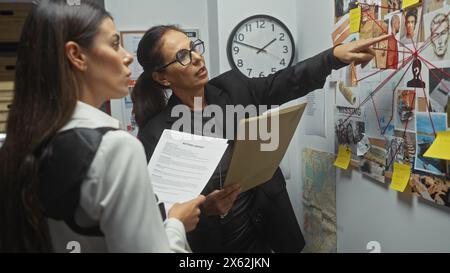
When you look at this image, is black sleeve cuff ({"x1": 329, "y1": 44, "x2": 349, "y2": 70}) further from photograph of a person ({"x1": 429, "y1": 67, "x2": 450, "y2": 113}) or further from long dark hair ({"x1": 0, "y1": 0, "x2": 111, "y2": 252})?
long dark hair ({"x1": 0, "y1": 0, "x2": 111, "y2": 252})

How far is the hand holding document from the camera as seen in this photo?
99 centimetres

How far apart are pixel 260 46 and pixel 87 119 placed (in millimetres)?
1508

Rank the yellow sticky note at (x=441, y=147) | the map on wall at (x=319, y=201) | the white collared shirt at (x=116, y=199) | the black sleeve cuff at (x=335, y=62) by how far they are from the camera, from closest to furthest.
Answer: the white collared shirt at (x=116, y=199)
the yellow sticky note at (x=441, y=147)
the black sleeve cuff at (x=335, y=62)
the map on wall at (x=319, y=201)

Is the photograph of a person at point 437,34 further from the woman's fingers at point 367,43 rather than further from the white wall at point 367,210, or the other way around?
the white wall at point 367,210

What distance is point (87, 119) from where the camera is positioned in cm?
65

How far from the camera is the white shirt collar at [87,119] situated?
633 mm

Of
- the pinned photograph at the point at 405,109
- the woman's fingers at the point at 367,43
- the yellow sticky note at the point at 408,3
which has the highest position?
the yellow sticky note at the point at 408,3

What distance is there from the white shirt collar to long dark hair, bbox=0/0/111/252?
0.03 feet

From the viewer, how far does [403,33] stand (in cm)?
114

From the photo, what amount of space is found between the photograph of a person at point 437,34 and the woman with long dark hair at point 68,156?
0.82m

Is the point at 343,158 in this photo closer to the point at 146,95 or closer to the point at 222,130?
the point at 222,130

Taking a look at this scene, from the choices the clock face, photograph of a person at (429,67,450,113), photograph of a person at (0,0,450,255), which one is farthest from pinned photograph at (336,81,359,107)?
the clock face

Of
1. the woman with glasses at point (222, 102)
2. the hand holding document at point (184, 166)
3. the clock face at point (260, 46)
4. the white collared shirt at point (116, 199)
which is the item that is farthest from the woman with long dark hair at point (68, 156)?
the clock face at point (260, 46)

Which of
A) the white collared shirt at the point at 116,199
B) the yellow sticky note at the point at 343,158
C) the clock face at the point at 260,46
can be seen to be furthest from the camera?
the clock face at the point at 260,46
